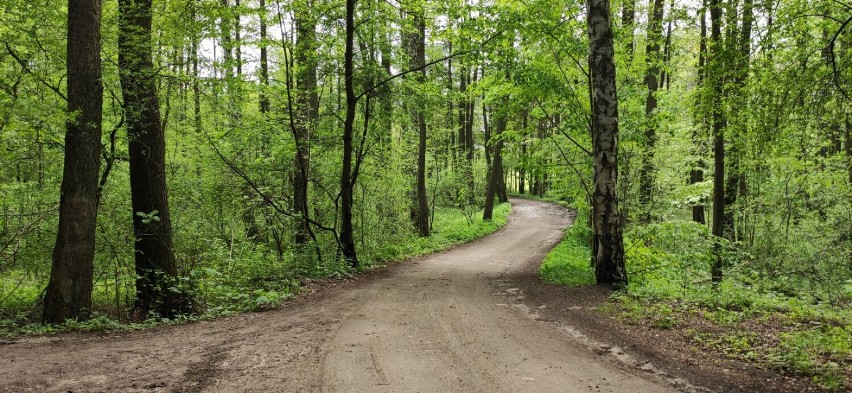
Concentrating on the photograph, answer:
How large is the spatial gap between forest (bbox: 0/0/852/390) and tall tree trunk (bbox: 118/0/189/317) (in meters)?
0.05

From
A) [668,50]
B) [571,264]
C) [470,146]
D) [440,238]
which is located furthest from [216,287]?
[470,146]

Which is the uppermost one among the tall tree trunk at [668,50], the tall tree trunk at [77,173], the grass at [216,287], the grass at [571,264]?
the tall tree trunk at [668,50]

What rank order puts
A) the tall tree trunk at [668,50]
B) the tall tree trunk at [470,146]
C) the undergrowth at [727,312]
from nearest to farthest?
the undergrowth at [727,312]
the tall tree trunk at [668,50]
the tall tree trunk at [470,146]

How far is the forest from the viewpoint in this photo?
6.98 m

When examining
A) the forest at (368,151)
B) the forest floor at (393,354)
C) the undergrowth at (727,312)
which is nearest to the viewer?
the forest floor at (393,354)

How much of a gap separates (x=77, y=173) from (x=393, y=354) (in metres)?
6.03

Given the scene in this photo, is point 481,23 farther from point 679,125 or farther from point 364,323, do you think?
point 679,125

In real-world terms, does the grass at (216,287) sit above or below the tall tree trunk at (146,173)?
below

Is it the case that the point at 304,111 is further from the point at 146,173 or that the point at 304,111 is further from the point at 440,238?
the point at 440,238

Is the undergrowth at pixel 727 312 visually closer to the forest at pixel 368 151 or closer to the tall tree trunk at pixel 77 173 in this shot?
the forest at pixel 368 151

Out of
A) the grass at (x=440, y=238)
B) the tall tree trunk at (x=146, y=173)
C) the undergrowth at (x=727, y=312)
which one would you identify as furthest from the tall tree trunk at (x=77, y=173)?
the undergrowth at (x=727, y=312)

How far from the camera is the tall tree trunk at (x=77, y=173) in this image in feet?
23.7

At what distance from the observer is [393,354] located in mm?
5461

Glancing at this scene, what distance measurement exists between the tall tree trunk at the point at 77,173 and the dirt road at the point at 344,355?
1065 mm
